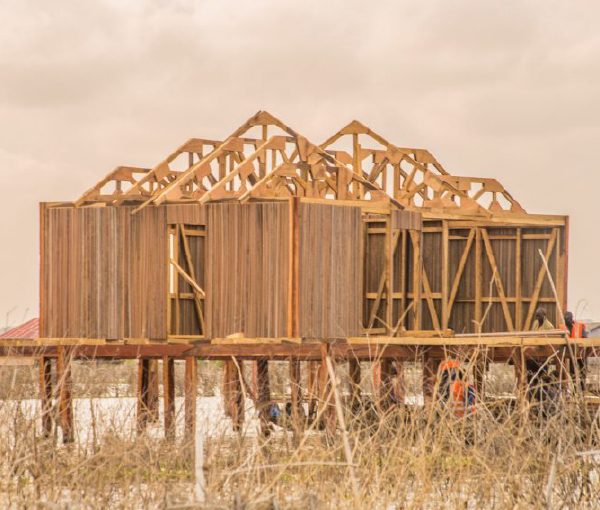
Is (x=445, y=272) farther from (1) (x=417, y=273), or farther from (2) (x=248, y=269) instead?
(2) (x=248, y=269)

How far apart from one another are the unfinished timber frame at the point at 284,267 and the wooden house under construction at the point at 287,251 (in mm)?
30

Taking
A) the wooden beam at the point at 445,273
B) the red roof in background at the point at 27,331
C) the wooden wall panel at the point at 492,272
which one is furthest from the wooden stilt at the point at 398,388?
the red roof in background at the point at 27,331

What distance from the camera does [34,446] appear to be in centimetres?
1490

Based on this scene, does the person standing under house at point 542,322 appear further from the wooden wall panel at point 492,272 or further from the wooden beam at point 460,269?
the wooden beam at point 460,269

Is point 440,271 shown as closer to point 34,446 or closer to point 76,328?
point 76,328

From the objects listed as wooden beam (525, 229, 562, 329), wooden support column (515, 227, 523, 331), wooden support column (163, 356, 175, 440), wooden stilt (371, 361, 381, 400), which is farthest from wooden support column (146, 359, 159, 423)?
wooden beam (525, 229, 562, 329)

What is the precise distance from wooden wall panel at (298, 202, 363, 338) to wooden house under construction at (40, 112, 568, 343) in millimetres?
25

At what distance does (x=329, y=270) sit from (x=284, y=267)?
A: 0.96 meters

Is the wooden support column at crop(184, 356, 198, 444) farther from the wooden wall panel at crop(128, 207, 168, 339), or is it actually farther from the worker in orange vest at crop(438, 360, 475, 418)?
the worker in orange vest at crop(438, 360, 475, 418)

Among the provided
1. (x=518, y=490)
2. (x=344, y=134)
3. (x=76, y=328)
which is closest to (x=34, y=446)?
(x=518, y=490)

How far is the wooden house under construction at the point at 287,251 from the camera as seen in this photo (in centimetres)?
2253

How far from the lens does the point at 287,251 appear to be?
73.0 feet

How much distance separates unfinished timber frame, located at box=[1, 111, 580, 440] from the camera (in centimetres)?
2231

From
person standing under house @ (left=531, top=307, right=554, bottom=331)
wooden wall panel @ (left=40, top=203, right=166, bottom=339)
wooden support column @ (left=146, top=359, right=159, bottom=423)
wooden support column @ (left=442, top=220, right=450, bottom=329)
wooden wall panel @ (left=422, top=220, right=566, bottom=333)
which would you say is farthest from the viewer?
wooden wall panel @ (left=422, top=220, right=566, bottom=333)
